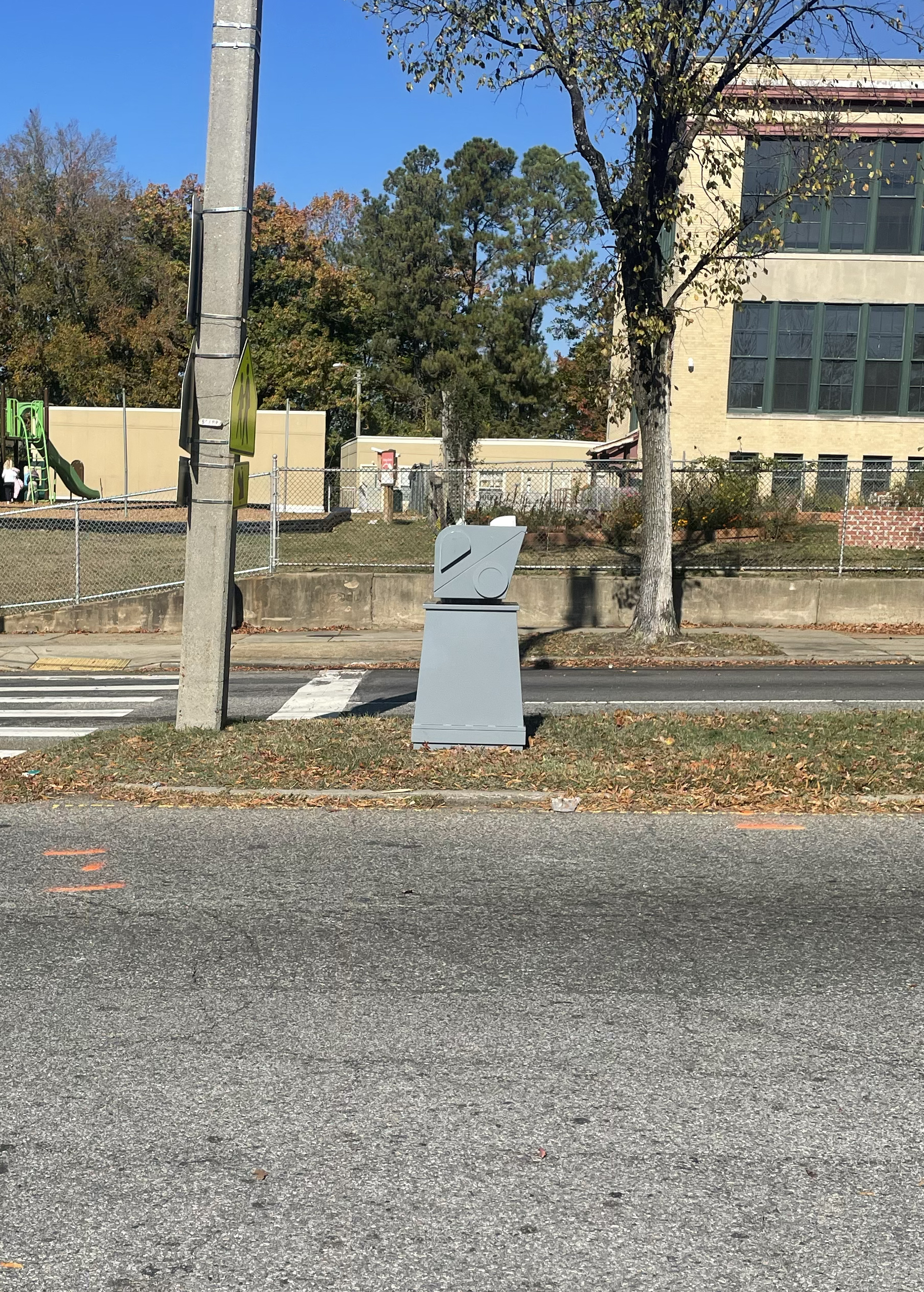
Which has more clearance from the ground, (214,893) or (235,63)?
(235,63)

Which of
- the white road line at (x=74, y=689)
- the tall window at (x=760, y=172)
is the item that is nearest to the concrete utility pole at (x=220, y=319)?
the white road line at (x=74, y=689)

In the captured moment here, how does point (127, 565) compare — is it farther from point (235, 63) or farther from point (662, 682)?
point (235, 63)

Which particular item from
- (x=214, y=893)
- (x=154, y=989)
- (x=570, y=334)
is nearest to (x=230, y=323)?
(x=214, y=893)

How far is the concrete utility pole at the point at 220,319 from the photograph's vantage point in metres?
8.24

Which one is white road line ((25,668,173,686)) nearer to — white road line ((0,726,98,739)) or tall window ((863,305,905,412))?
white road line ((0,726,98,739))

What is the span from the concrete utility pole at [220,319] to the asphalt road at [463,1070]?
7.92 feet

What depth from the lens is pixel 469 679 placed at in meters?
8.67

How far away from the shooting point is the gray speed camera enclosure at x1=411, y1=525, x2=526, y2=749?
838 centimetres

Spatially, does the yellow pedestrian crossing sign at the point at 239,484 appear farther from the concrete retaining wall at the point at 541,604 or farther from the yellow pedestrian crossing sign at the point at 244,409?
the concrete retaining wall at the point at 541,604

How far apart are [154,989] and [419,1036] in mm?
1083

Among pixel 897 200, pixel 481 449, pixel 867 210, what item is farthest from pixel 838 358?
pixel 481 449

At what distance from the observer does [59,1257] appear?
312cm

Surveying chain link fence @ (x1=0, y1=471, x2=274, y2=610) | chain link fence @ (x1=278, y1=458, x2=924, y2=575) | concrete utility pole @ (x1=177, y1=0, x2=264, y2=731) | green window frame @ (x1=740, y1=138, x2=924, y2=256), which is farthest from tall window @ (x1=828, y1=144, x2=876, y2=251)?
concrete utility pole @ (x1=177, y1=0, x2=264, y2=731)

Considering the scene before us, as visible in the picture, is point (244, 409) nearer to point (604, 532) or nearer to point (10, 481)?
point (604, 532)
